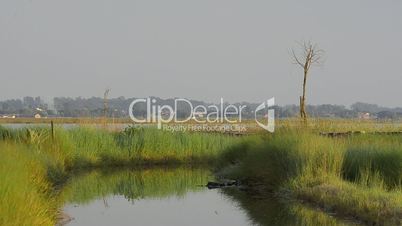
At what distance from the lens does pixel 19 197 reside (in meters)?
7.68

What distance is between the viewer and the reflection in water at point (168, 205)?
11.4 m

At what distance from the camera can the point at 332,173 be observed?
1330 cm

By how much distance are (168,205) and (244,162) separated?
4.04m

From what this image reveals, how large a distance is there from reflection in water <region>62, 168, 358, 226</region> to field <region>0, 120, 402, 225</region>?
1.74ft

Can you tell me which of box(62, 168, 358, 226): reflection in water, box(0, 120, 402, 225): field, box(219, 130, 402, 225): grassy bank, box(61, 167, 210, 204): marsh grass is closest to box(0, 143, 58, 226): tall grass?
box(0, 120, 402, 225): field

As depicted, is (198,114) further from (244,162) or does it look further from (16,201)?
(16,201)

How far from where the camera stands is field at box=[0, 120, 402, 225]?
32.5 feet

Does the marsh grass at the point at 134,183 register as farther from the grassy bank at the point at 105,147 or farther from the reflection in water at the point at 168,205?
the grassy bank at the point at 105,147

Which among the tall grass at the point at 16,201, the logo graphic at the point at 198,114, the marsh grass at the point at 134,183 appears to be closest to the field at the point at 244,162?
the tall grass at the point at 16,201

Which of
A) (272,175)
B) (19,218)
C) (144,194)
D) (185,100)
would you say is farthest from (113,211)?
(185,100)

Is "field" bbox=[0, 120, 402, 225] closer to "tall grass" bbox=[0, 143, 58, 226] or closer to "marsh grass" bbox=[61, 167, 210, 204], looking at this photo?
"tall grass" bbox=[0, 143, 58, 226]

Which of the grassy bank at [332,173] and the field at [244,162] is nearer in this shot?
the field at [244,162]

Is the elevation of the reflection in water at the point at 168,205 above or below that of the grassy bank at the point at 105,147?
below

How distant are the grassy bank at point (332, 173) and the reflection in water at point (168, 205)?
56 centimetres
